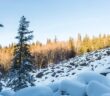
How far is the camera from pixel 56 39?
188 meters

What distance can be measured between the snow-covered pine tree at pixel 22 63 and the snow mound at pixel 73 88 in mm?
12066

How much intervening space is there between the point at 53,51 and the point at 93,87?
12512 cm

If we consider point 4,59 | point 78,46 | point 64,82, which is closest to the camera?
point 64,82

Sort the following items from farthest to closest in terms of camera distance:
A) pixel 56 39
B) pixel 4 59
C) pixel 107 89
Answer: pixel 56 39 < pixel 4 59 < pixel 107 89

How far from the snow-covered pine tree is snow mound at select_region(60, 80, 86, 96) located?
12066 mm

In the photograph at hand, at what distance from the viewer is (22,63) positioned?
2814 centimetres

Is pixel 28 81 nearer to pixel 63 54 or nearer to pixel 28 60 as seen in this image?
pixel 28 60

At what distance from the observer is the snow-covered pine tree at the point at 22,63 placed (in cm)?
2791

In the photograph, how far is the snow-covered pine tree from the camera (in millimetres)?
27906

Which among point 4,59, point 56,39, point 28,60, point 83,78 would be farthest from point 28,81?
point 56,39

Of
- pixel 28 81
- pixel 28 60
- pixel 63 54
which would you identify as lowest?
pixel 63 54

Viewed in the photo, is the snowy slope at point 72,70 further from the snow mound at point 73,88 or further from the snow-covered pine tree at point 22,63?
the snow mound at point 73,88

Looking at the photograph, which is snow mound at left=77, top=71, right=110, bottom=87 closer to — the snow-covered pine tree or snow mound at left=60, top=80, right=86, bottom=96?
snow mound at left=60, top=80, right=86, bottom=96

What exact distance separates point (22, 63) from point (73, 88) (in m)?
13.2
